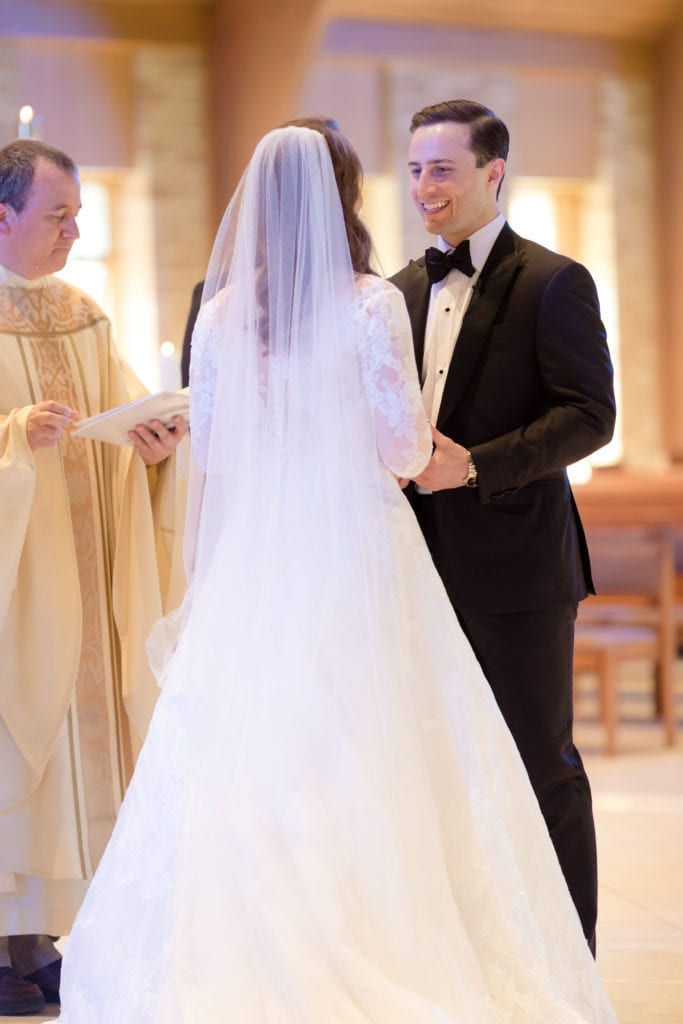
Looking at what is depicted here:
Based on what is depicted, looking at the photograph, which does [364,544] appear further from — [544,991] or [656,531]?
[656,531]

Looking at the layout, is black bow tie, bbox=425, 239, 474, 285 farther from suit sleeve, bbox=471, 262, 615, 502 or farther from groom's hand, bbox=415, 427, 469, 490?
groom's hand, bbox=415, 427, 469, 490

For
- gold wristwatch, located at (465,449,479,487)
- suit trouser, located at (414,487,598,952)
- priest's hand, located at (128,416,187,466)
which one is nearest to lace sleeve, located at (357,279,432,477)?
gold wristwatch, located at (465,449,479,487)

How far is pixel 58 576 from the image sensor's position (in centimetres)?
334

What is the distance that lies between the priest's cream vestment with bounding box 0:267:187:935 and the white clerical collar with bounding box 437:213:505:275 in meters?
0.88

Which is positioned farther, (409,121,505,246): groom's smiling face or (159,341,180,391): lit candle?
(159,341,180,391): lit candle

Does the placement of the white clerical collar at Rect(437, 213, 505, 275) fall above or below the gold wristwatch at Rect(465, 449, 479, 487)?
above

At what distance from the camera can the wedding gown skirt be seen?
2.43 m

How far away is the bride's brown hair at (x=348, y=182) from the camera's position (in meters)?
2.70

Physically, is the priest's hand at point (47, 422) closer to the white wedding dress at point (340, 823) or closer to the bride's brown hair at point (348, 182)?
the white wedding dress at point (340, 823)

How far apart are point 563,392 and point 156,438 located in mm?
967

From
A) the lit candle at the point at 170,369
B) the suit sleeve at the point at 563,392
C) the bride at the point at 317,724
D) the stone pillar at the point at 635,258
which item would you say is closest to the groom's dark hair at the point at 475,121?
the suit sleeve at the point at 563,392

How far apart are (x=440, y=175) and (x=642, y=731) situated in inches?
204

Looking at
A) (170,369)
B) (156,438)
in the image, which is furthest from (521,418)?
(170,369)

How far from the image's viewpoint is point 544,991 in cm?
256
